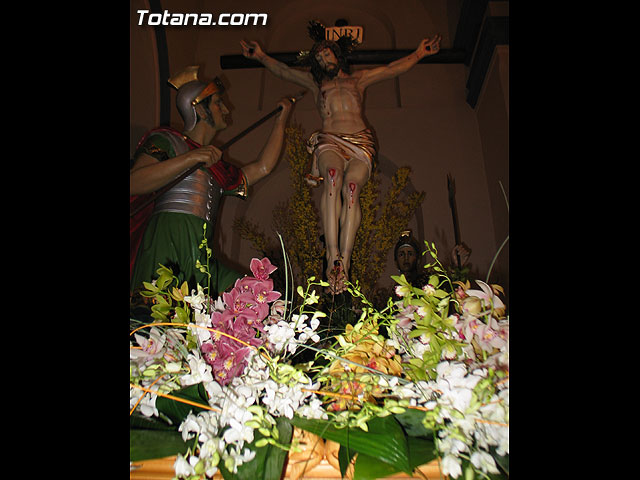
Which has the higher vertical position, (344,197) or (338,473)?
(344,197)

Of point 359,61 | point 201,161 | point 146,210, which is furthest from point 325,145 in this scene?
point 359,61

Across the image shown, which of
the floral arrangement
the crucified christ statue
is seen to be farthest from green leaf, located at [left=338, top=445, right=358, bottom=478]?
the crucified christ statue

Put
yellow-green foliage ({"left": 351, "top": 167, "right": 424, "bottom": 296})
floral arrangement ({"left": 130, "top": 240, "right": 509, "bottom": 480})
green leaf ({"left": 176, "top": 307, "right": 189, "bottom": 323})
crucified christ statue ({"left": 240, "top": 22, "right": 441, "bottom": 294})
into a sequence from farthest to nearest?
yellow-green foliage ({"left": 351, "top": 167, "right": 424, "bottom": 296}) < crucified christ statue ({"left": 240, "top": 22, "right": 441, "bottom": 294}) < green leaf ({"left": 176, "top": 307, "right": 189, "bottom": 323}) < floral arrangement ({"left": 130, "top": 240, "right": 509, "bottom": 480})

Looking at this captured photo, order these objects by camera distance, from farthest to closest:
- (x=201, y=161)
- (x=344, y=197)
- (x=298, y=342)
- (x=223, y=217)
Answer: (x=223, y=217), (x=344, y=197), (x=201, y=161), (x=298, y=342)

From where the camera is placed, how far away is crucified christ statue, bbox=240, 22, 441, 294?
1.72 meters

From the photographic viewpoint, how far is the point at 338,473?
2.09ft

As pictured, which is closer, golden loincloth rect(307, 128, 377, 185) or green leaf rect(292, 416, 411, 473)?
green leaf rect(292, 416, 411, 473)

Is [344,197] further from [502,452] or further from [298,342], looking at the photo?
[502,452]

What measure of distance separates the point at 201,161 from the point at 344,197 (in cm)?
59

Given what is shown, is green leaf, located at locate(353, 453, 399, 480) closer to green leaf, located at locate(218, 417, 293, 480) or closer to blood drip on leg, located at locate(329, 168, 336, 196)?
green leaf, located at locate(218, 417, 293, 480)

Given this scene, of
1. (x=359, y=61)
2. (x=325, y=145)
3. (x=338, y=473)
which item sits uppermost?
(x=359, y=61)

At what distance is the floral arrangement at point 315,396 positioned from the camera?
57 cm

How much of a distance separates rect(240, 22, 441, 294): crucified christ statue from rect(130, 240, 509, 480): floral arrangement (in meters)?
0.79

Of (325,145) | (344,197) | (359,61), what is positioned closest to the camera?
(344,197)
